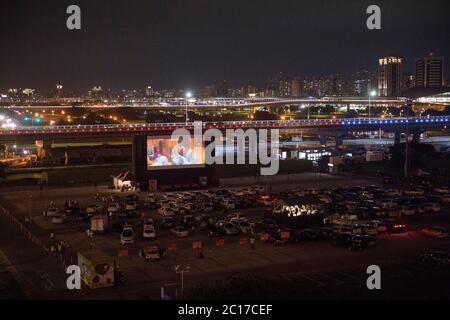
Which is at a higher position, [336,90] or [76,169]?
[336,90]

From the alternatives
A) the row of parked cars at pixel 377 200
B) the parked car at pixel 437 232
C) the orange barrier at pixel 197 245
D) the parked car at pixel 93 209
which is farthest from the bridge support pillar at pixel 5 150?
the parked car at pixel 437 232

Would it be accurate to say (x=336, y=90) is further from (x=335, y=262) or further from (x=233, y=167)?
(x=335, y=262)

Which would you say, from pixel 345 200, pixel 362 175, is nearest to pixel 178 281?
pixel 345 200

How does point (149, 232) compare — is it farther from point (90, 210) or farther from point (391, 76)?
point (391, 76)

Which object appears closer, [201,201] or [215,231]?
[215,231]

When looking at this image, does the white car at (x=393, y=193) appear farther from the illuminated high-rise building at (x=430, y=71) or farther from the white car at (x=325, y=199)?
the illuminated high-rise building at (x=430, y=71)

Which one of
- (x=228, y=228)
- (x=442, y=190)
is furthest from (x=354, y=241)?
(x=442, y=190)

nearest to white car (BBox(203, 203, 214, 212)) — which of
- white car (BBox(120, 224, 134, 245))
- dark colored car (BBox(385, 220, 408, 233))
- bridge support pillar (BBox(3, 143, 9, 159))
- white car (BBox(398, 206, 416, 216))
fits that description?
white car (BBox(120, 224, 134, 245))

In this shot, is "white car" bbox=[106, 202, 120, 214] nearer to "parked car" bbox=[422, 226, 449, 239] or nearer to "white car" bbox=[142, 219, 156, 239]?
"white car" bbox=[142, 219, 156, 239]
